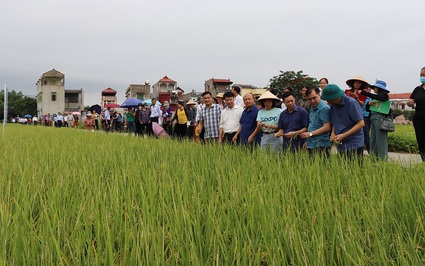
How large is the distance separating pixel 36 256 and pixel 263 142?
3475 millimetres

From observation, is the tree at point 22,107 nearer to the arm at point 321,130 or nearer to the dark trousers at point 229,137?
the dark trousers at point 229,137

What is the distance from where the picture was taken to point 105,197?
196cm

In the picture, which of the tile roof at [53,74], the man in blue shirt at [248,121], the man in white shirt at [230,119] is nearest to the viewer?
the man in blue shirt at [248,121]

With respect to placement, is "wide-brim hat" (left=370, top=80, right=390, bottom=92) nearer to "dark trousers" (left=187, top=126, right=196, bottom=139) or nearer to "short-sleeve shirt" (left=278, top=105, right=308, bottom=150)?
"short-sleeve shirt" (left=278, top=105, right=308, bottom=150)

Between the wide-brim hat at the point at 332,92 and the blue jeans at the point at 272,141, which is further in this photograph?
the blue jeans at the point at 272,141

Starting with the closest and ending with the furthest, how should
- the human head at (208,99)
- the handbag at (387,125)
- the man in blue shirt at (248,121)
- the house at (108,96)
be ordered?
the handbag at (387,125) → the man in blue shirt at (248,121) → the human head at (208,99) → the house at (108,96)

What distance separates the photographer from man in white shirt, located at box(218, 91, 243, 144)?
16.9 feet

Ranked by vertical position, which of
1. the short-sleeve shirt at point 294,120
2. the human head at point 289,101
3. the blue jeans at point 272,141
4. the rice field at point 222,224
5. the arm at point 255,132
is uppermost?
the human head at point 289,101

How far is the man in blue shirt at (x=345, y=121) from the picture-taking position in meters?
3.35

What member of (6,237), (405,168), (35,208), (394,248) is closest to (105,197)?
(35,208)

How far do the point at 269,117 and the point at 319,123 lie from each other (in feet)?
2.60

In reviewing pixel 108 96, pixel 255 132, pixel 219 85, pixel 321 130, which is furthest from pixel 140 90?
pixel 321 130

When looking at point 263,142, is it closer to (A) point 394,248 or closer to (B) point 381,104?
(B) point 381,104

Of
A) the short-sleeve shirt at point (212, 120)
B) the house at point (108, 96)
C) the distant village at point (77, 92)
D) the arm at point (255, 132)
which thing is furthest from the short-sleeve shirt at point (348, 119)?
the house at point (108, 96)
